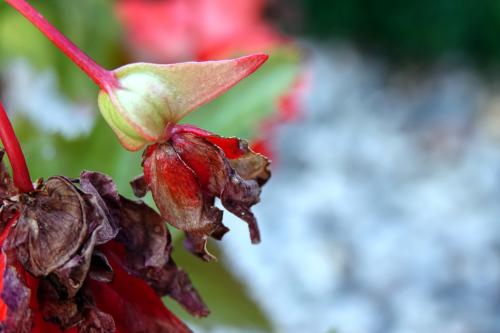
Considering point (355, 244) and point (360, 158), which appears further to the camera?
point (360, 158)

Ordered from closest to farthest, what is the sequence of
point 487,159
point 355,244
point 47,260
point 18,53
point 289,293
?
point 47,260, point 18,53, point 289,293, point 355,244, point 487,159

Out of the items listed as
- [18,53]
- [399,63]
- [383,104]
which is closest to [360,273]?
[383,104]

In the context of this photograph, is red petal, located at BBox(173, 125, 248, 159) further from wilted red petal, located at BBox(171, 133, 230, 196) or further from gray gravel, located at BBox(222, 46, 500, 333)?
gray gravel, located at BBox(222, 46, 500, 333)

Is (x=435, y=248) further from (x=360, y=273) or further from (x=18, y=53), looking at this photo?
(x=18, y=53)

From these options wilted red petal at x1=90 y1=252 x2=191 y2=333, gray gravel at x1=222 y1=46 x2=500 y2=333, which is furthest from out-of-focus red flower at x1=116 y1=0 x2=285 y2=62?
gray gravel at x1=222 y1=46 x2=500 y2=333

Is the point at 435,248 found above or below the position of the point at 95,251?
above

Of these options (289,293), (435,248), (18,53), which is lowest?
(18,53)

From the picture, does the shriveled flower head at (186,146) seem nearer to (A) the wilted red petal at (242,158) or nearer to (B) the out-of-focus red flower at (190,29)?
(A) the wilted red petal at (242,158)
